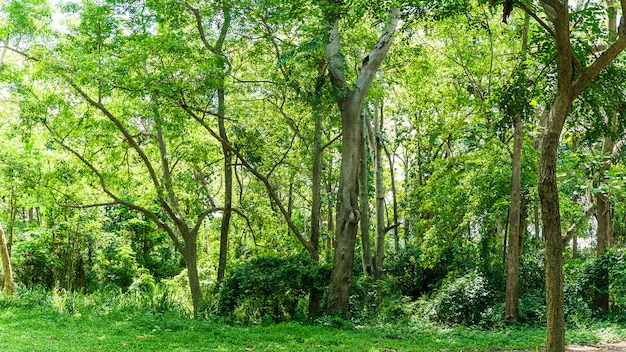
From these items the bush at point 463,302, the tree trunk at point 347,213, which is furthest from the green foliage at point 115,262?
the bush at point 463,302

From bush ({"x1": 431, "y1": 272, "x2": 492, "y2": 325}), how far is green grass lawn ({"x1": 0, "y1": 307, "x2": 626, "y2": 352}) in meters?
2.36

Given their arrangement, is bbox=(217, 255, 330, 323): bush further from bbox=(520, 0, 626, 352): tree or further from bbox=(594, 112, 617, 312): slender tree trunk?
bbox=(594, 112, 617, 312): slender tree trunk

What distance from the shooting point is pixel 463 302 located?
1334 cm

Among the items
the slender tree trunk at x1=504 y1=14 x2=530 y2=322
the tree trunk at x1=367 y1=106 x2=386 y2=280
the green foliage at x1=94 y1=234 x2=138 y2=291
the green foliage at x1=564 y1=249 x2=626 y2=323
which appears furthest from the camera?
the green foliage at x1=94 y1=234 x2=138 y2=291

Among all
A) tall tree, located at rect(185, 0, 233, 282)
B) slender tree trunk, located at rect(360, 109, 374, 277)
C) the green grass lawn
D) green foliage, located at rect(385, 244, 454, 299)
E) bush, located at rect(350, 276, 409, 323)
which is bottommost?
the green grass lawn

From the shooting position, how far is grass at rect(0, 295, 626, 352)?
25.2ft

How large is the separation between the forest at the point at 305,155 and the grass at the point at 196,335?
→ 71 millimetres

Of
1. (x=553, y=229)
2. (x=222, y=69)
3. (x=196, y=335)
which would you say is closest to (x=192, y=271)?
(x=222, y=69)

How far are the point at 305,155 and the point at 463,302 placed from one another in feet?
19.9

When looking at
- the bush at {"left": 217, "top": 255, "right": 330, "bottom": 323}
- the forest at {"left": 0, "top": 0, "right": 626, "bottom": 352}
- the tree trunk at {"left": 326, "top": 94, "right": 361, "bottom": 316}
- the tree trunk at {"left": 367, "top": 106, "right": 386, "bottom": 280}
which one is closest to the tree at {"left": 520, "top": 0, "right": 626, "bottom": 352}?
the forest at {"left": 0, "top": 0, "right": 626, "bottom": 352}

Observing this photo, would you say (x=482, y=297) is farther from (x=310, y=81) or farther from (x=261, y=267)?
(x=310, y=81)

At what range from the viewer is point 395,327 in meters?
10.5

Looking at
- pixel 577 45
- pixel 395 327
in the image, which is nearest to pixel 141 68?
pixel 395 327

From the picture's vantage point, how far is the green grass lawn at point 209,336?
7.65m
